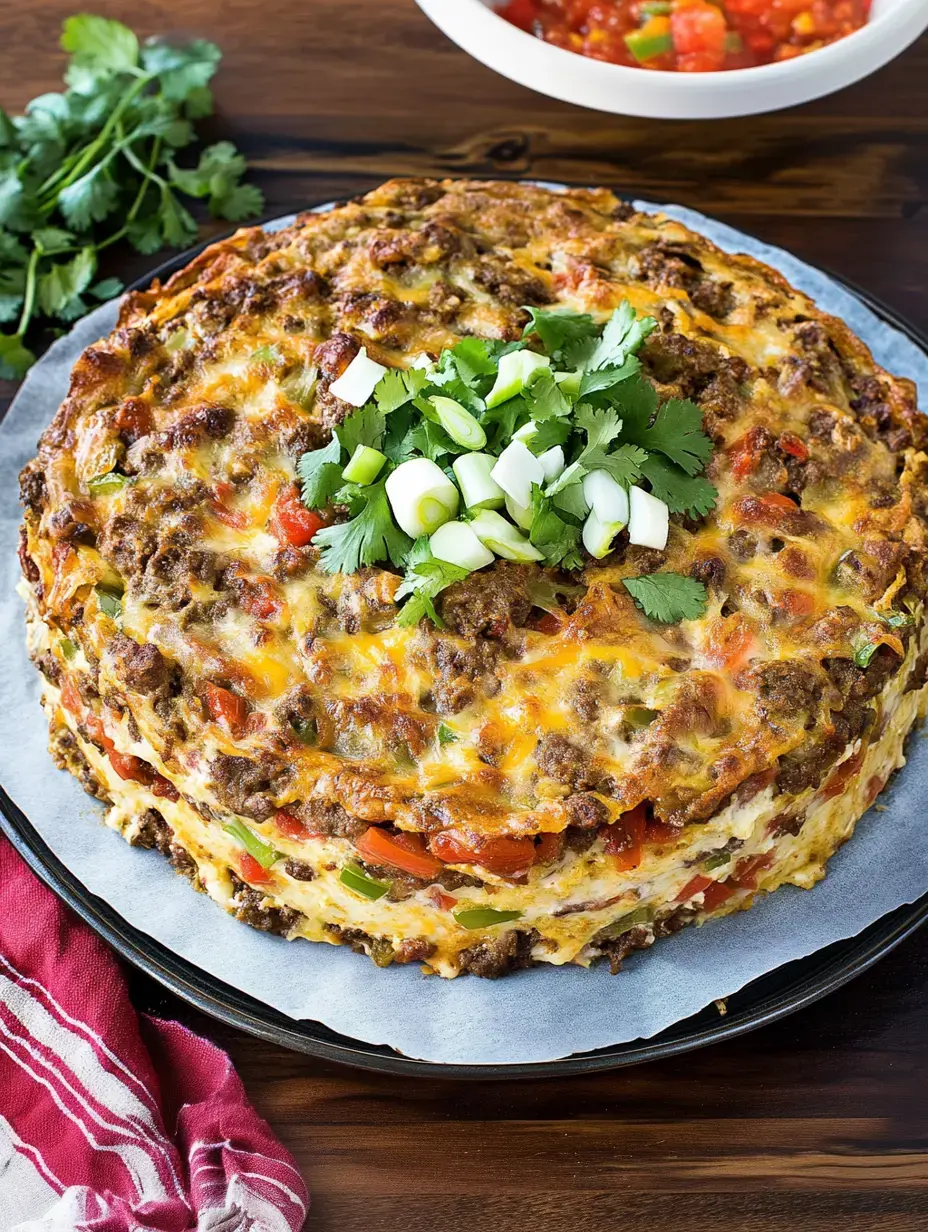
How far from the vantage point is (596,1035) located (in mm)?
3801

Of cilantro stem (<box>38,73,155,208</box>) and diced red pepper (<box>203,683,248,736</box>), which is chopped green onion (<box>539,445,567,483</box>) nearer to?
diced red pepper (<box>203,683,248,736</box>)

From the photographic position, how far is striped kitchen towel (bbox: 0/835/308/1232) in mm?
3713

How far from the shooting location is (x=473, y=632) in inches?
144

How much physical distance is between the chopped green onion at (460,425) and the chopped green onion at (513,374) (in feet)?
0.31

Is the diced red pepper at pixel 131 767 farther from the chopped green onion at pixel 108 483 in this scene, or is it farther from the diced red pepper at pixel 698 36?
Result: the diced red pepper at pixel 698 36

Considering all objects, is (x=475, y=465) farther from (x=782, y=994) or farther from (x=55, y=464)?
(x=782, y=994)

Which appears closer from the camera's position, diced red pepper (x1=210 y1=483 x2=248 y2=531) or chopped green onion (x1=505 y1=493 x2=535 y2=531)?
chopped green onion (x1=505 y1=493 x2=535 y2=531)

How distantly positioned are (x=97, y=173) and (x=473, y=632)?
2806 mm

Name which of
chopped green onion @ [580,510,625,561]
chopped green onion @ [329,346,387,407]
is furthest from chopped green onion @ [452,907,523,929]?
chopped green onion @ [329,346,387,407]

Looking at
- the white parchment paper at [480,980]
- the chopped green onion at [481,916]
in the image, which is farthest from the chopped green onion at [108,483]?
the chopped green onion at [481,916]

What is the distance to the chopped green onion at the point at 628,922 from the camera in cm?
385

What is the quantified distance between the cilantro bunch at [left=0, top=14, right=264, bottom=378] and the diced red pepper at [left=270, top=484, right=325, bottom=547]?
1906 mm

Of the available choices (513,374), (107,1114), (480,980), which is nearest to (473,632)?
(513,374)

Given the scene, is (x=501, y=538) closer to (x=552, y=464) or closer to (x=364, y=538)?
(x=552, y=464)
